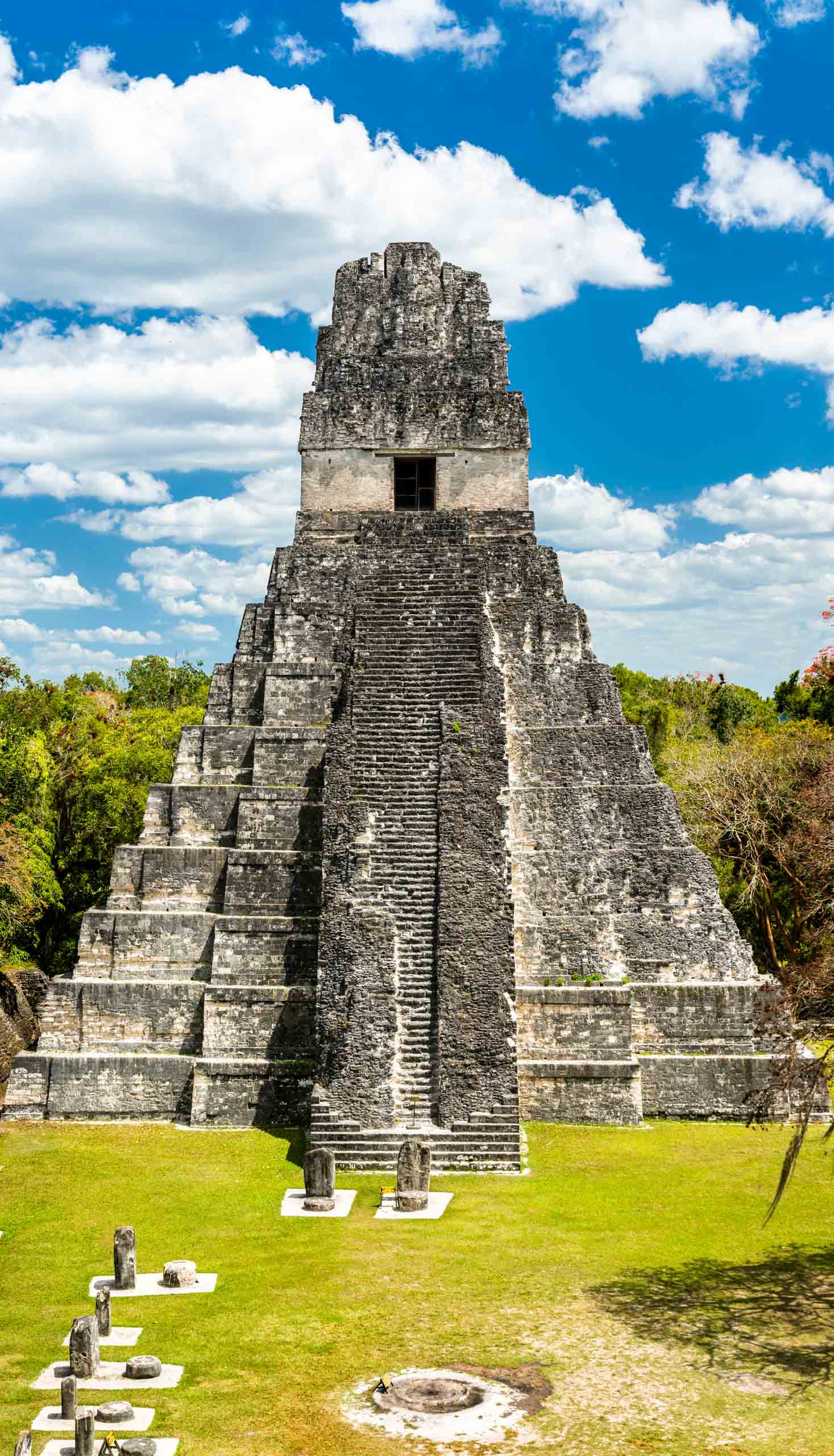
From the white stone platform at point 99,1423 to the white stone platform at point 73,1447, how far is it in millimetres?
109

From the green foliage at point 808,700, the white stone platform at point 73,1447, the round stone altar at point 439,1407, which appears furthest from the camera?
the green foliage at point 808,700

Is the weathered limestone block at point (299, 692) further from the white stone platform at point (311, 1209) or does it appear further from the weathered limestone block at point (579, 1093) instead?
the white stone platform at point (311, 1209)

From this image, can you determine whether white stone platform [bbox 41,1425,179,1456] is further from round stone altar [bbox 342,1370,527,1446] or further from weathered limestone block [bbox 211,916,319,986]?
weathered limestone block [bbox 211,916,319,986]

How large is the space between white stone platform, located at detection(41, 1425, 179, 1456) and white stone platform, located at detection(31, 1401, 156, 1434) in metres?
0.11

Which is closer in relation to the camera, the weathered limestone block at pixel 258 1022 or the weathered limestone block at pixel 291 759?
the weathered limestone block at pixel 258 1022

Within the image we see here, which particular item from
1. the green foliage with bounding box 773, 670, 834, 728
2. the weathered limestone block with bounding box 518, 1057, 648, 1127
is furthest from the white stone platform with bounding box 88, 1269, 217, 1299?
the green foliage with bounding box 773, 670, 834, 728

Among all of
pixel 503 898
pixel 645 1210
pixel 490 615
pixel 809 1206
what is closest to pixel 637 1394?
pixel 645 1210

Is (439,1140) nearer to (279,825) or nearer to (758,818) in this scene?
(279,825)

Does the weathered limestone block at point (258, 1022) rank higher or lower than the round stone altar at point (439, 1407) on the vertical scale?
higher

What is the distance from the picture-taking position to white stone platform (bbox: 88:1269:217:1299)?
1005 cm

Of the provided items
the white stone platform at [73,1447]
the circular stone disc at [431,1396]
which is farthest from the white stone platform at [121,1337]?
the circular stone disc at [431,1396]

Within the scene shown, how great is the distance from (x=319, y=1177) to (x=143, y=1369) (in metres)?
3.82

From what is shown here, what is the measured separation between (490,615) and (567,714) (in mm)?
1983

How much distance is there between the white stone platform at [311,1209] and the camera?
11.9m
